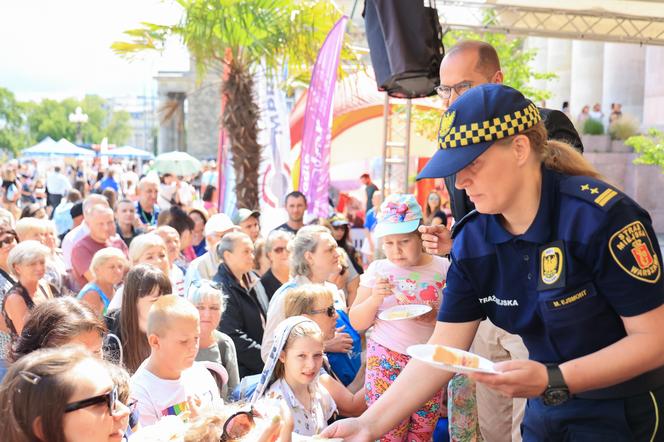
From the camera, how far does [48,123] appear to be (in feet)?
416

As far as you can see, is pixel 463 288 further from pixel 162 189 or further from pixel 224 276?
pixel 162 189

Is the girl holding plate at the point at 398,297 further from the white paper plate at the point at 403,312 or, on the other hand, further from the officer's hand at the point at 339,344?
the officer's hand at the point at 339,344

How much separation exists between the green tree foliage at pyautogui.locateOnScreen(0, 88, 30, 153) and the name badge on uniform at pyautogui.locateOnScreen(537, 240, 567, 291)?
111 meters

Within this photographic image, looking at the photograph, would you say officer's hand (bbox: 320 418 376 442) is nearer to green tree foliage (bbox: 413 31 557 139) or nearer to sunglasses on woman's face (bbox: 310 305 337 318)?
sunglasses on woman's face (bbox: 310 305 337 318)

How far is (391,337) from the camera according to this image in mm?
4910

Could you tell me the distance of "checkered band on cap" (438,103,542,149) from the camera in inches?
95.8

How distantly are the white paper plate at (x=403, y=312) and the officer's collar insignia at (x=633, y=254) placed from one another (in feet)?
7.27

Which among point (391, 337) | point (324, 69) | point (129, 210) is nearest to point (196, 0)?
point (324, 69)

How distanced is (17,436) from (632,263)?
1.92m

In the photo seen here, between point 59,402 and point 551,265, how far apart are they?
1575 mm

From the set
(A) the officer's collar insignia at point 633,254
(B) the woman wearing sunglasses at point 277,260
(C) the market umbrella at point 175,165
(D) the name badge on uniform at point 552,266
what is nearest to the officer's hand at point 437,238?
(D) the name badge on uniform at point 552,266

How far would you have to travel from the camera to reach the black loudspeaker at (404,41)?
6.62 meters

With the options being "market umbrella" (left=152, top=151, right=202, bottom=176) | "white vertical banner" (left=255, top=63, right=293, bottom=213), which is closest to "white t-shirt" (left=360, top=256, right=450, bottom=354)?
"white vertical banner" (left=255, top=63, right=293, bottom=213)

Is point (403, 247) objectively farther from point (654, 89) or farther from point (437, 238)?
point (654, 89)
